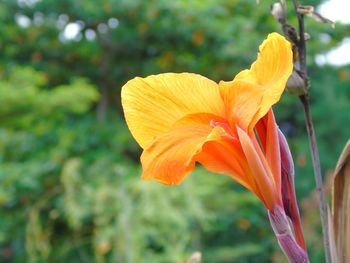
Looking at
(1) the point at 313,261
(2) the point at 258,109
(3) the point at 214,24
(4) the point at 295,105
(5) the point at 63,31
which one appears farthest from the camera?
(4) the point at 295,105

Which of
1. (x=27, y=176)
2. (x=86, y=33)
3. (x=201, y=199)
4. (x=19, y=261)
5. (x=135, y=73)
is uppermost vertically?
(x=86, y=33)

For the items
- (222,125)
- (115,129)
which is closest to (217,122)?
(222,125)

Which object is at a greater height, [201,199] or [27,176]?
[27,176]

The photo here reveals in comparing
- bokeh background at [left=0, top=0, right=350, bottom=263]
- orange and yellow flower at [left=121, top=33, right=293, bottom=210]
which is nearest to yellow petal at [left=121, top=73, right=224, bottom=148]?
orange and yellow flower at [left=121, top=33, right=293, bottom=210]

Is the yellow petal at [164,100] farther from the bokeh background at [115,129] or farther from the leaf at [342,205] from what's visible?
the bokeh background at [115,129]

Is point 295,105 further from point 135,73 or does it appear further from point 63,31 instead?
point 63,31

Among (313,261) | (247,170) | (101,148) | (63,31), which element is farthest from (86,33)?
(247,170)

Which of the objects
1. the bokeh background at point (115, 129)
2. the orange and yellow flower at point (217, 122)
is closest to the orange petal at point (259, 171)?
the orange and yellow flower at point (217, 122)
